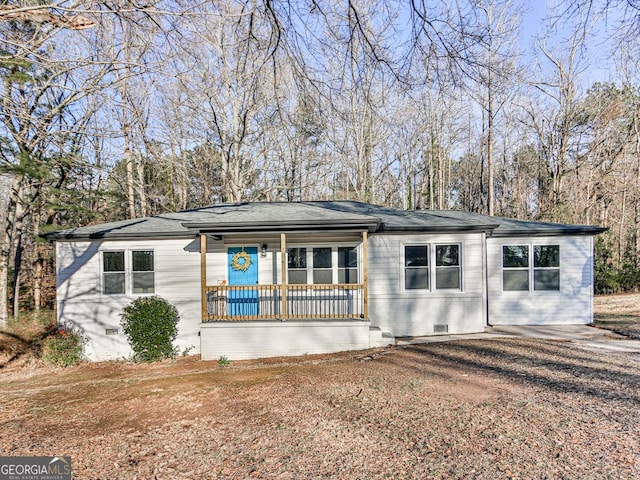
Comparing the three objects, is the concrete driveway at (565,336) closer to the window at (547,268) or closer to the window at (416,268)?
the window at (547,268)

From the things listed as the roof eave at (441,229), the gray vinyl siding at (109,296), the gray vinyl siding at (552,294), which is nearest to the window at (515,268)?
the gray vinyl siding at (552,294)

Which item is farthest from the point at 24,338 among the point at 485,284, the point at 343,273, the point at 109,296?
the point at 485,284

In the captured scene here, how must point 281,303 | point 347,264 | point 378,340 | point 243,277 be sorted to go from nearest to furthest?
point 378,340 < point 281,303 < point 243,277 < point 347,264

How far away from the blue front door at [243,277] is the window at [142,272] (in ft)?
7.17

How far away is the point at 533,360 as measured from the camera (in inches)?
245

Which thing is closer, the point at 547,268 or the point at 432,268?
the point at 432,268

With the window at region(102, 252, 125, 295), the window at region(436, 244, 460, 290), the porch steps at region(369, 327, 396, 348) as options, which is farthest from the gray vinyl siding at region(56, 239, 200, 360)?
the window at region(436, 244, 460, 290)

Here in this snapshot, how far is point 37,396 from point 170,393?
2.82m

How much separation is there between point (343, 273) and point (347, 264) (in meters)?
0.28

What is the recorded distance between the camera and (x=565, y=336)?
8.23 metres

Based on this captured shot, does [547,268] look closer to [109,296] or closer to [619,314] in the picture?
[619,314]

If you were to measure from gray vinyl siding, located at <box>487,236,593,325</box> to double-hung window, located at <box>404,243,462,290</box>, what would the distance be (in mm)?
1344

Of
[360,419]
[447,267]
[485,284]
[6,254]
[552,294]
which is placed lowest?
[360,419]

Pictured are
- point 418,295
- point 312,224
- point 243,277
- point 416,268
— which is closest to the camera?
point 312,224
